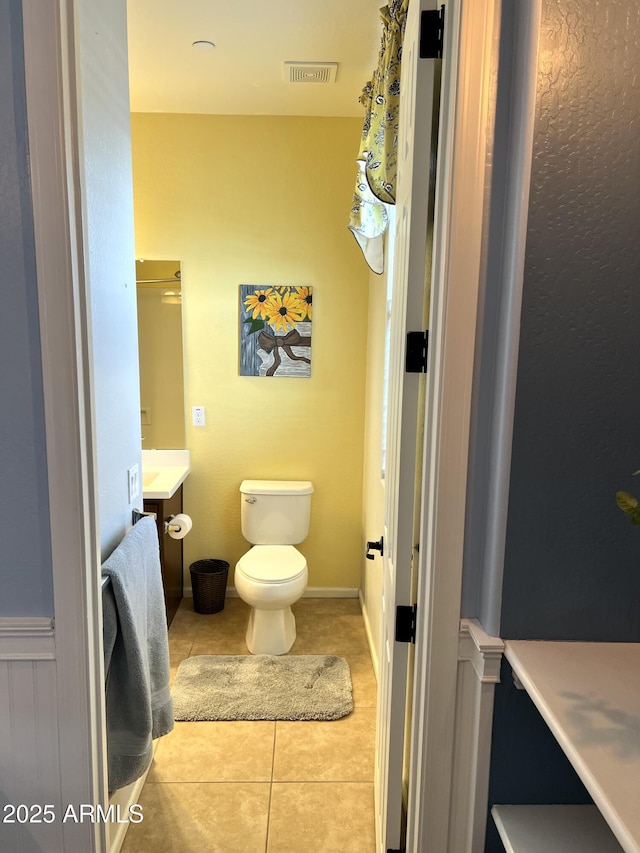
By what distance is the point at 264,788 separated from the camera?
208 centimetres

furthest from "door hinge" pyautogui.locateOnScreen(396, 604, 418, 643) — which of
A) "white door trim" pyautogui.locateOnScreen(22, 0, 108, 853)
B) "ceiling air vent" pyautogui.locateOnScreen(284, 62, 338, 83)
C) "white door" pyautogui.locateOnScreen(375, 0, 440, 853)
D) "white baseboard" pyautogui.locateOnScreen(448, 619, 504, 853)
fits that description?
"ceiling air vent" pyautogui.locateOnScreen(284, 62, 338, 83)

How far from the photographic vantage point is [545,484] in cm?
115

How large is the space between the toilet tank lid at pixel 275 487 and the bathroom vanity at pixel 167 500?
0.36m

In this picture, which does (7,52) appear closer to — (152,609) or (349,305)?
(152,609)

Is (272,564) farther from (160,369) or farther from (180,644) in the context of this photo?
(160,369)

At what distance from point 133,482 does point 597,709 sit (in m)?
1.50

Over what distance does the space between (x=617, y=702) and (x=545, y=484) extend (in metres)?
0.39

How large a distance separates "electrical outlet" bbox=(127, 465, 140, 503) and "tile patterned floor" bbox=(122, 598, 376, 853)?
1.05 m

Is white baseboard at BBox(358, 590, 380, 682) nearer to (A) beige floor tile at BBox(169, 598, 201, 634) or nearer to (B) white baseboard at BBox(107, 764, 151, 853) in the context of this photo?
(A) beige floor tile at BBox(169, 598, 201, 634)

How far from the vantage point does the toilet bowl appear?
111 inches

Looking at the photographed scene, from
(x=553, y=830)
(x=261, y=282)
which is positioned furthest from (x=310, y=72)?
(x=553, y=830)

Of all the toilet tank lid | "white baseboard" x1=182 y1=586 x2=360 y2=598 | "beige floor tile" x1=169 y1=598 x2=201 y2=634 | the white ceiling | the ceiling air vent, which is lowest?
"beige floor tile" x1=169 y1=598 x2=201 y2=634

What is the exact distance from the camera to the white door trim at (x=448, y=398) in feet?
3.59

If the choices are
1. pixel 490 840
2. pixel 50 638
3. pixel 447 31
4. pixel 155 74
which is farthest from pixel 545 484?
pixel 155 74
